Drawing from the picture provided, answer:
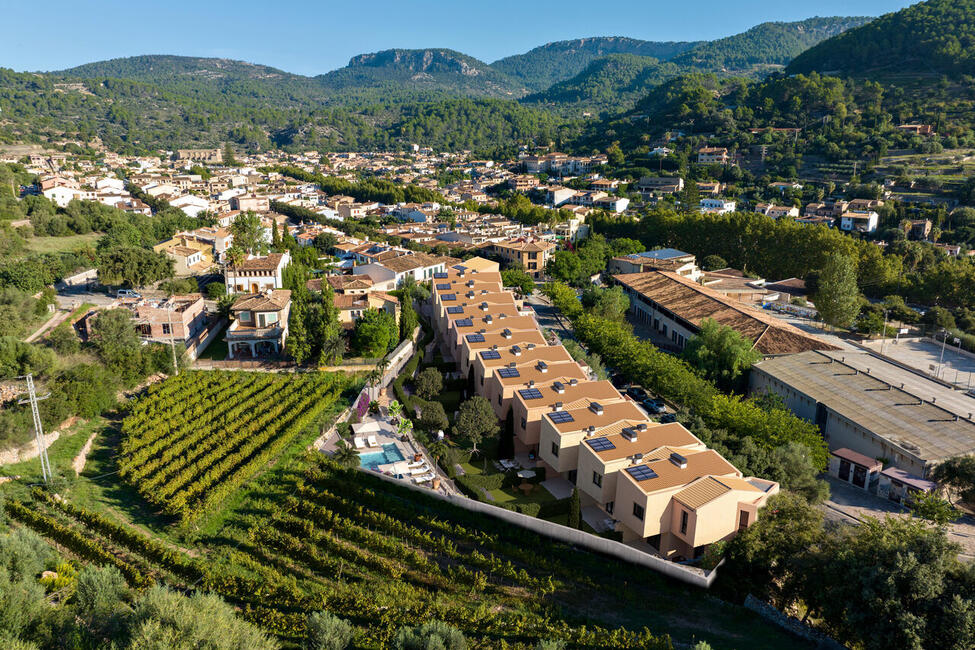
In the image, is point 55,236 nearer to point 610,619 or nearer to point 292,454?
point 292,454

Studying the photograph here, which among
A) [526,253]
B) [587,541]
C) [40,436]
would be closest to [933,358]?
[526,253]

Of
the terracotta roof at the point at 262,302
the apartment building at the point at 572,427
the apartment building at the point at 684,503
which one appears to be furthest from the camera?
the terracotta roof at the point at 262,302

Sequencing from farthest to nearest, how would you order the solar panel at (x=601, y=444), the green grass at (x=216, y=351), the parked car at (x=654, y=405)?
1. the green grass at (x=216, y=351)
2. the parked car at (x=654, y=405)
3. the solar panel at (x=601, y=444)

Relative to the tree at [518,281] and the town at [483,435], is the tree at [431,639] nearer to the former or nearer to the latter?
the town at [483,435]

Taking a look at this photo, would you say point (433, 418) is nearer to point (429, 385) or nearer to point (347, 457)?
point (429, 385)

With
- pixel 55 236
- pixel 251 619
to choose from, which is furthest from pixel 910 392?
pixel 55 236

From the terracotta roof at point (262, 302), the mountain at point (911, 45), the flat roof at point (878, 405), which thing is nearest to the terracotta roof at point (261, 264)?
the terracotta roof at point (262, 302)
